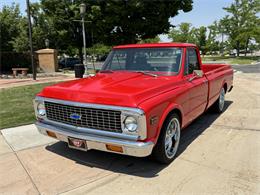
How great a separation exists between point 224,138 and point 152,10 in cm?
1758

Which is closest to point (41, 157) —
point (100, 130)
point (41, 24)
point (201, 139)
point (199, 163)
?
point (100, 130)

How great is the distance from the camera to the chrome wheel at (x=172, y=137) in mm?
4004

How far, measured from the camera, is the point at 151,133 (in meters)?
3.40

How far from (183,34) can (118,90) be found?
174ft

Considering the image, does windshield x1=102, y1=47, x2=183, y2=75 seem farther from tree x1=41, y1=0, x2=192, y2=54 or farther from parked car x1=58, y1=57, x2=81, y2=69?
parked car x1=58, y1=57, x2=81, y2=69

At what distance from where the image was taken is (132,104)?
3.31 meters

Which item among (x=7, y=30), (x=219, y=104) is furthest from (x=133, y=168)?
(x=7, y=30)

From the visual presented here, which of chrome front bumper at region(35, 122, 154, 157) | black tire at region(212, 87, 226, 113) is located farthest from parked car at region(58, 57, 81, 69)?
chrome front bumper at region(35, 122, 154, 157)

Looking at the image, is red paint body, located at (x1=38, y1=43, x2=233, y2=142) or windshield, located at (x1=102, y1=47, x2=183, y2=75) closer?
red paint body, located at (x1=38, y1=43, x2=233, y2=142)

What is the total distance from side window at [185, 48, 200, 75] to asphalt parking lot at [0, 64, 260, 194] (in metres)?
1.34

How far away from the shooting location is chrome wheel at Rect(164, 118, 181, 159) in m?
4.00

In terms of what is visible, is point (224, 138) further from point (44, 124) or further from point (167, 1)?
point (167, 1)

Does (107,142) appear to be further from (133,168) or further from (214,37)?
(214,37)

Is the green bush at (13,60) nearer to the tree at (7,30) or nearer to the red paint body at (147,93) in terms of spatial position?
the tree at (7,30)
